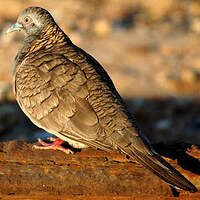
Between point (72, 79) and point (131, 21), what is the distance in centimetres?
1132

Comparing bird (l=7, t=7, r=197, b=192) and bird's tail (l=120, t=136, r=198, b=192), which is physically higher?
bird (l=7, t=7, r=197, b=192)

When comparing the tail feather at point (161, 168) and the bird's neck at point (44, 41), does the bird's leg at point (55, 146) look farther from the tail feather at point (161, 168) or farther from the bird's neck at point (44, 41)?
the bird's neck at point (44, 41)

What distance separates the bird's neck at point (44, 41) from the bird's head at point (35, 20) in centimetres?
6

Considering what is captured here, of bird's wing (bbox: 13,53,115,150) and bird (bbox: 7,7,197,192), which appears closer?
bird (bbox: 7,7,197,192)

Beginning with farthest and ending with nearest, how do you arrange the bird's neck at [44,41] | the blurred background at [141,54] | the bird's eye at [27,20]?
the blurred background at [141,54]
the bird's eye at [27,20]
the bird's neck at [44,41]

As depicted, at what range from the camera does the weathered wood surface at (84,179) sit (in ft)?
15.6

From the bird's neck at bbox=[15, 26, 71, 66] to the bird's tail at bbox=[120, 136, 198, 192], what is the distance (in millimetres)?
2018

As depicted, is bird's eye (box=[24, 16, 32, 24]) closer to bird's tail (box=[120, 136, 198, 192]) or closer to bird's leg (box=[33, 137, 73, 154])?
bird's leg (box=[33, 137, 73, 154])

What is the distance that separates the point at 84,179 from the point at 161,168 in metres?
0.94

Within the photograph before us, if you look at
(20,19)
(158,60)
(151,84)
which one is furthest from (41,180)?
(158,60)

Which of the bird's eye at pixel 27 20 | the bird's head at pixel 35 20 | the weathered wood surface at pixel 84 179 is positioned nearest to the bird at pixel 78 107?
the weathered wood surface at pixel 84 179

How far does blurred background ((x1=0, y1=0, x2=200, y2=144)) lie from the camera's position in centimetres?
1010

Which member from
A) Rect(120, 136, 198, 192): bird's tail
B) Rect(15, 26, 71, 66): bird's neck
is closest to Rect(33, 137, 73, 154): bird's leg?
Rect(120, 136, 198, 192): bird's tail

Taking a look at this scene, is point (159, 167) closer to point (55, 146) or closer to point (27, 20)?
point (55, 146)
